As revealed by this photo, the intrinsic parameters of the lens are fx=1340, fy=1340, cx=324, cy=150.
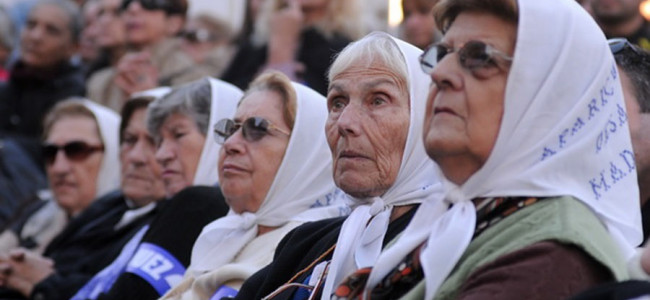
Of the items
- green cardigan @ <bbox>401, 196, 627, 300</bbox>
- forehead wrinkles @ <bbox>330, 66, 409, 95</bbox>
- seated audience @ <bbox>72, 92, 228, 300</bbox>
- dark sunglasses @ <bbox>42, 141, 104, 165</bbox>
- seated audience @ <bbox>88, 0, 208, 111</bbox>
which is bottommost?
dark sunglasses @ <bbox>42, 141, 104, 165</bbox>

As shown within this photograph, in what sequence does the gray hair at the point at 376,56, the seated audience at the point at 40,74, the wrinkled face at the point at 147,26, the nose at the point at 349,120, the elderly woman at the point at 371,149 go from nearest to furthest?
the elderly woman at the point at 371,149, the nose at the point at 349,120, the gray hair at the point at 376,56, the wrinkled face at the point at 147,26, the seated audience at the point at 40,74

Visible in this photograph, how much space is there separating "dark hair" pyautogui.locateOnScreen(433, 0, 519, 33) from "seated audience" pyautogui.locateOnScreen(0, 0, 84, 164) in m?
6.45

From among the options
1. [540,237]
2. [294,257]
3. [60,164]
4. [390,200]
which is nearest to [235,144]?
[294,257]

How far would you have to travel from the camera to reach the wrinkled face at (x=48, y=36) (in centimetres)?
994

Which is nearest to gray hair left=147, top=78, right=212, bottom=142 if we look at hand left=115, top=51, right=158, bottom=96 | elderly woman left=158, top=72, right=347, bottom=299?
elderly woman left=158, top=72, right=347, bottom=299

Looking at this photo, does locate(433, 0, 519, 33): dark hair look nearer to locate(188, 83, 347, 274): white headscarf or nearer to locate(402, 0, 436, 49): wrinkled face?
locate(188, 83, 347, 274): white headscarf

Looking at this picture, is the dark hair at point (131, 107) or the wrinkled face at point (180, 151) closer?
the wrinkled face at point (180, 151)

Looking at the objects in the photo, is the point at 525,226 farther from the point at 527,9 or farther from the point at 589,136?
→ the point at 527,9

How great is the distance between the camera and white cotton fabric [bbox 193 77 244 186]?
6289mm

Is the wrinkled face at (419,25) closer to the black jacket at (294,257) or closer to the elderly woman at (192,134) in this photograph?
the elderly woman at (192,134)

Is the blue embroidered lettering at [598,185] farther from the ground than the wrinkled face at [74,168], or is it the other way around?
the blue embroidered lettering at [598,185]

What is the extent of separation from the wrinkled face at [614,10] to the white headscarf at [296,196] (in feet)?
6.77

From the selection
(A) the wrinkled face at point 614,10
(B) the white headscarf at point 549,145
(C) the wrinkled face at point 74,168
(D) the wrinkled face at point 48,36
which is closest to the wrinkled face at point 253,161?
(B) the white headscarf at point 549,145

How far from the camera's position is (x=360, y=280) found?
3627 millimetres
